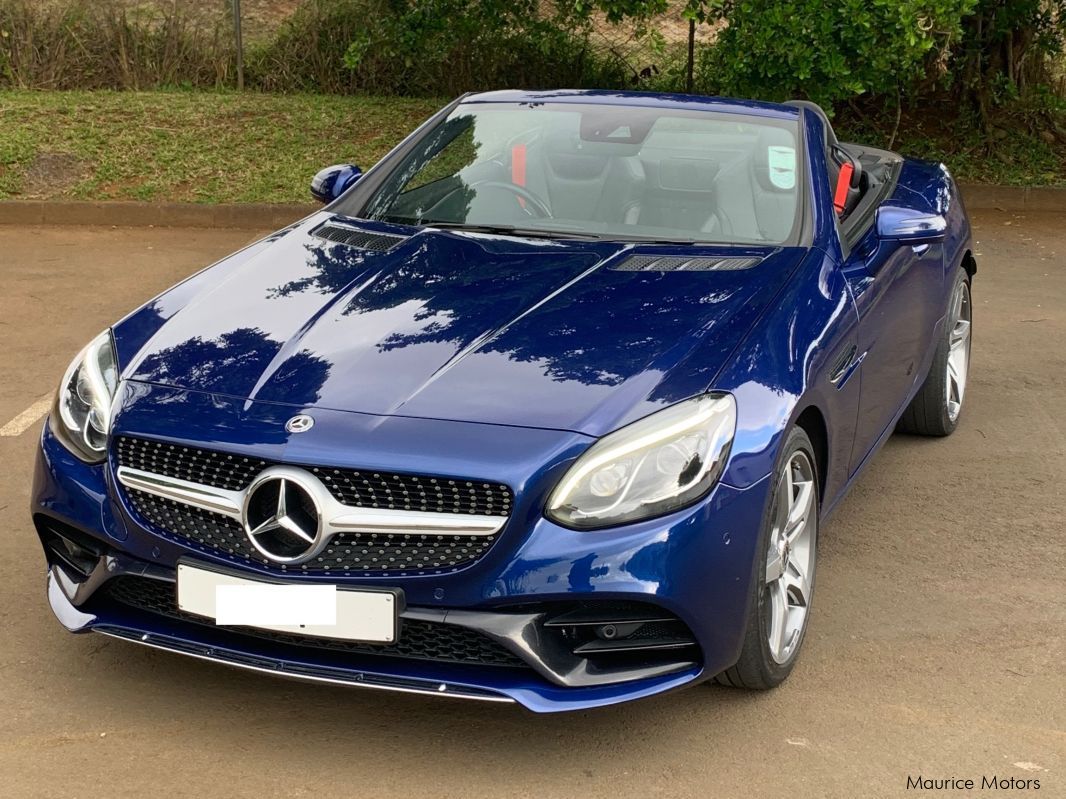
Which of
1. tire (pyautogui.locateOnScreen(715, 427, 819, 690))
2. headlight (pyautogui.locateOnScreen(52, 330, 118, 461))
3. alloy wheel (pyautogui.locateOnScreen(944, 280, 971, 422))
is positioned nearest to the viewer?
tire (pyautogui.locateOnScreen(715, 427, 819, 690))

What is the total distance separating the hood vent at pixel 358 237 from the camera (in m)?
4.45

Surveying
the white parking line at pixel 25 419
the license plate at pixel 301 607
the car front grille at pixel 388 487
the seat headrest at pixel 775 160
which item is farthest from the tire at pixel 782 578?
the white parking line at pixel 25 419

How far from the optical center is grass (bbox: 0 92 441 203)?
414 inches

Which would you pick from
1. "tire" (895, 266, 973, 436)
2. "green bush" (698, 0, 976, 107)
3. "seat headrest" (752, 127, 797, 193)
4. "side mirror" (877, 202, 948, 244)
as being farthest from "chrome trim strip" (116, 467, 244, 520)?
"green bush" (698, 0, 976, 107)

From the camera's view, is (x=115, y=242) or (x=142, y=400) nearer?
(x=142, y=400)

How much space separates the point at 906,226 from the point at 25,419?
11.8 feet

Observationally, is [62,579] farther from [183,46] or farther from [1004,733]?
[183,46]

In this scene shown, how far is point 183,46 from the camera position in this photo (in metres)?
13.5

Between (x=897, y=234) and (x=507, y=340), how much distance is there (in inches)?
61.6

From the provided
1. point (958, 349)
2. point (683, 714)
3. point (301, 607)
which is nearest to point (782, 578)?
point (683, 714)

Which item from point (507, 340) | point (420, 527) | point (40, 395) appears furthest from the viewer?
point (40, 395)

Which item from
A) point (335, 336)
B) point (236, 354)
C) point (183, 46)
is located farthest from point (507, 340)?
point (183, 46)

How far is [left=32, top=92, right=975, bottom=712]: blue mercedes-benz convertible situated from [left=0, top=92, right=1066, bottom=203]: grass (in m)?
6.45

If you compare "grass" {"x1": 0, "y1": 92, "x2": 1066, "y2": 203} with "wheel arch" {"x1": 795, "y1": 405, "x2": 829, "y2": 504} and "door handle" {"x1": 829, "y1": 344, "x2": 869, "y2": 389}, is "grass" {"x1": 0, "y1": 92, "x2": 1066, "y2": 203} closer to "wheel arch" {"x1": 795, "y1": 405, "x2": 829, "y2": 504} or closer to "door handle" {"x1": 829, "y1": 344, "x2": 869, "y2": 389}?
"door handle" {"x1": 829, "y1": 344, "x2": 869, "y2": 389}
